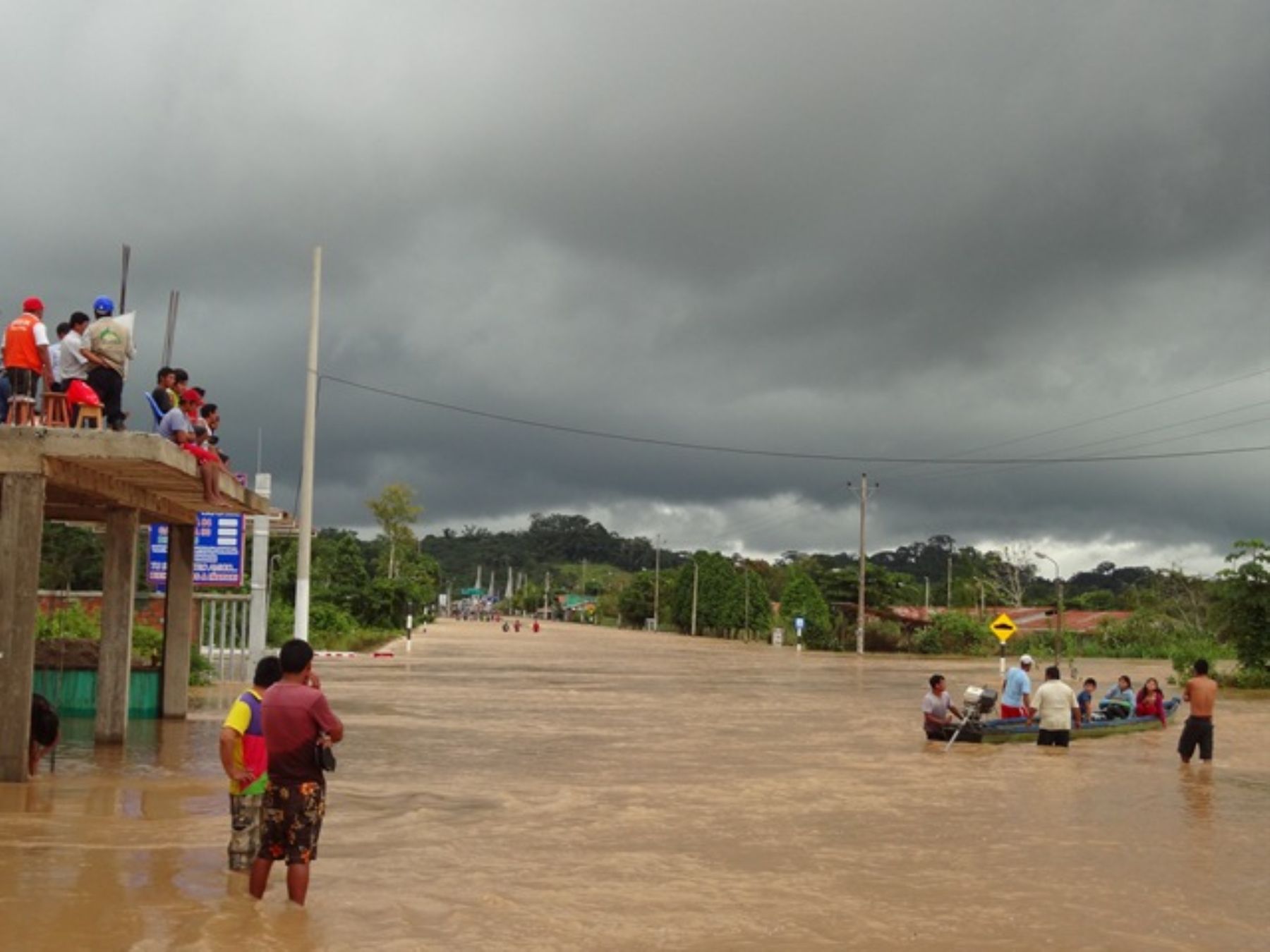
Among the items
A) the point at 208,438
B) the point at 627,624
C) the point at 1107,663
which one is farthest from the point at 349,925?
the point at 627,624

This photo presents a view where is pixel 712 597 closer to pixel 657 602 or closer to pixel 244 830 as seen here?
pixel 657 602

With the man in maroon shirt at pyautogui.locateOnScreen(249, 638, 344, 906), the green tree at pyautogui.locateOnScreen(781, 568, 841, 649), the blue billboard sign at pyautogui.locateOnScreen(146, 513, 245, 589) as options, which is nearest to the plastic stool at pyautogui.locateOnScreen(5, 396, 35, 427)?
the man in maroon shirt at pyautogui.locateOnScreen(249, 638, 344, 906)

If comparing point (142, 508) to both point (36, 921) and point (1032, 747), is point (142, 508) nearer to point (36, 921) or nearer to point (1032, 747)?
point (36, 921)

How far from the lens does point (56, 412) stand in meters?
13.9

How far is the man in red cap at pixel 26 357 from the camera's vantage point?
42.8 ft

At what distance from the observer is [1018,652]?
232ft

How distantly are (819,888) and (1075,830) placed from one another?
473cm

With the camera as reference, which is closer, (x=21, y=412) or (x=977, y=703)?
(x=21, y=412)

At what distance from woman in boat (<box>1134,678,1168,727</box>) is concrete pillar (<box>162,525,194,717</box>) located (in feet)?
57.8

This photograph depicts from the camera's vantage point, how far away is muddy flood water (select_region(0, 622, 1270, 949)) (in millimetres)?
8805

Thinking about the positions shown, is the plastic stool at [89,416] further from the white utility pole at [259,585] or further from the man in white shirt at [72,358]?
the white utility pole at [259,585]

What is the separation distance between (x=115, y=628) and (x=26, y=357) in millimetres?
5103

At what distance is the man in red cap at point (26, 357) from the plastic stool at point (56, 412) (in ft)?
1.03

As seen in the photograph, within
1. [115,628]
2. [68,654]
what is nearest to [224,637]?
[68,654]
